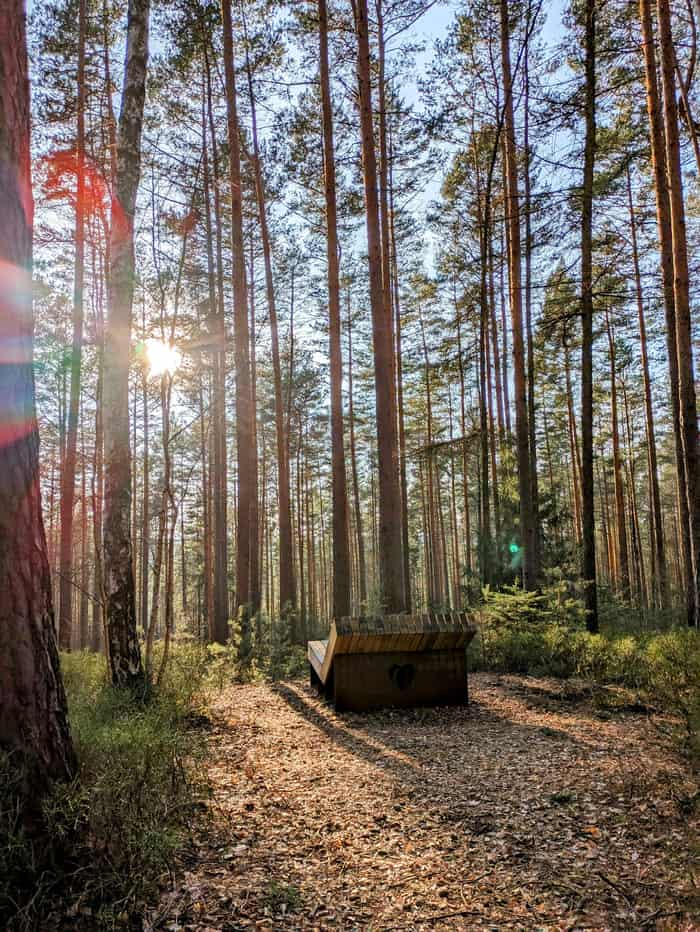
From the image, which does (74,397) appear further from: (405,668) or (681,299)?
(681,299)

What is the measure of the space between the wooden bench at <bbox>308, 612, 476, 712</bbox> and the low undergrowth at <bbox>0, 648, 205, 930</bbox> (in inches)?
103

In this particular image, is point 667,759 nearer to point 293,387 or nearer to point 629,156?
point 629,156

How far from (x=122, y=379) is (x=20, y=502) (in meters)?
3.40

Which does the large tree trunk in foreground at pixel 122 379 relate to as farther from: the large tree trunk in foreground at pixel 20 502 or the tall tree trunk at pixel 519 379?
the tall tree trunk at pixel 519 379

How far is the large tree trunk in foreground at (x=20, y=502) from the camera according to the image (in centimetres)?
237

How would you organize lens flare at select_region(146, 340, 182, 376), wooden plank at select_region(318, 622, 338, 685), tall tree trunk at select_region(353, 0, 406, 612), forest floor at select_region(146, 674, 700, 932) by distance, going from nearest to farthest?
1. forest floor at select_region(146, 674, 700, 932)
2. lens flare at select_region(146, 340, 182, 376)
3. wooden plank at select_region(318, 622, 338, 685)
4. tall tree trunk at select_region(353, 0, 406, 612)

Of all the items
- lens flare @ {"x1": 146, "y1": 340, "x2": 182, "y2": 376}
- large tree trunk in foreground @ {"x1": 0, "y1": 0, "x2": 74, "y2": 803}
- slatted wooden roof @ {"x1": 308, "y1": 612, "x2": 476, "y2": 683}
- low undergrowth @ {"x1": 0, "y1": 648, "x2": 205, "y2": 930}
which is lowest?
low undergrowth @ {"x1": 0, "y1": 648, "x2": 205, "y2": 930}

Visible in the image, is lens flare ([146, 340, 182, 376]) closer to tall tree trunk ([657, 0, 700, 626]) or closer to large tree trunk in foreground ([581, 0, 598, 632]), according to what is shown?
tall tree trunk ([657, 0, 700, 626])

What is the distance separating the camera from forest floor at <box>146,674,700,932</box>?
7.44 ft

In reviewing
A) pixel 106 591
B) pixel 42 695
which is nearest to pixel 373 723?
pixel 106 591

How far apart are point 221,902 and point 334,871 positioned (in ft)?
1.88

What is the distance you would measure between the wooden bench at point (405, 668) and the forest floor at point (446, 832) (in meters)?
0.69

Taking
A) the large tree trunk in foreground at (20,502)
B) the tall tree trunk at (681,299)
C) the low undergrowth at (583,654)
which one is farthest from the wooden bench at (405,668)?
the tall tree trunk at (681,299)

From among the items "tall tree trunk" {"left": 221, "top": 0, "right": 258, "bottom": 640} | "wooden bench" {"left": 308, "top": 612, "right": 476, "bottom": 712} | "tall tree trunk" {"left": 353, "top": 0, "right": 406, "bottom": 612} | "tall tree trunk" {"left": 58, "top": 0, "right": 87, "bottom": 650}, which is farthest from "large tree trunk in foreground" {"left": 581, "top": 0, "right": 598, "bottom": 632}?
"tall tree trunk" {"left": 58, "top": 0, "right": 87, "bottom": 650}
